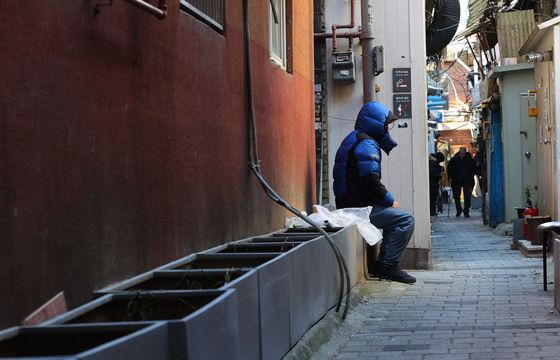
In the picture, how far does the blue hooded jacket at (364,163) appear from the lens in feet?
31.6

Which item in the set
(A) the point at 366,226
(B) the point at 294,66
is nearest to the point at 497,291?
(A) the point at 366,226

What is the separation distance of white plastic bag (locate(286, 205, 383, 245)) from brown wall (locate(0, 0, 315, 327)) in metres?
1.65

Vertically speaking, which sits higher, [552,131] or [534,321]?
[552,131]

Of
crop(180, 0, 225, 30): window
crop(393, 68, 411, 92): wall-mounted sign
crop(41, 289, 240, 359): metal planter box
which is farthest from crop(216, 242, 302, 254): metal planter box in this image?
crop(393, 68, 411, 92): wall-mounted sign

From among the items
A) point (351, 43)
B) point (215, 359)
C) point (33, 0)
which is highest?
point (351, 43)

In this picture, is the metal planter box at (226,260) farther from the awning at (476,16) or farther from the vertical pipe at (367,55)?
the awning at (476,16)

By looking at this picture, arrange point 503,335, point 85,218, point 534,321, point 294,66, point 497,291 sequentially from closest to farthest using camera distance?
point 85,218
point 503,335
point 534,321
point 497,291
point 294,66

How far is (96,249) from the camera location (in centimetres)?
446

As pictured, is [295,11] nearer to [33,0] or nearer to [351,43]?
[351,43]

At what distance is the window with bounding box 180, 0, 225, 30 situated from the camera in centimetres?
630

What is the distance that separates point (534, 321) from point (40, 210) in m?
4.89

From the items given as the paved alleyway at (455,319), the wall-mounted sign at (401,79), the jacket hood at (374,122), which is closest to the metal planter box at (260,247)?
the paved alleyway at (455,319)

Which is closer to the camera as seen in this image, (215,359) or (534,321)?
(215,359)

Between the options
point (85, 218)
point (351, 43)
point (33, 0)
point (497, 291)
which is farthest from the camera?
point (351, 43)
